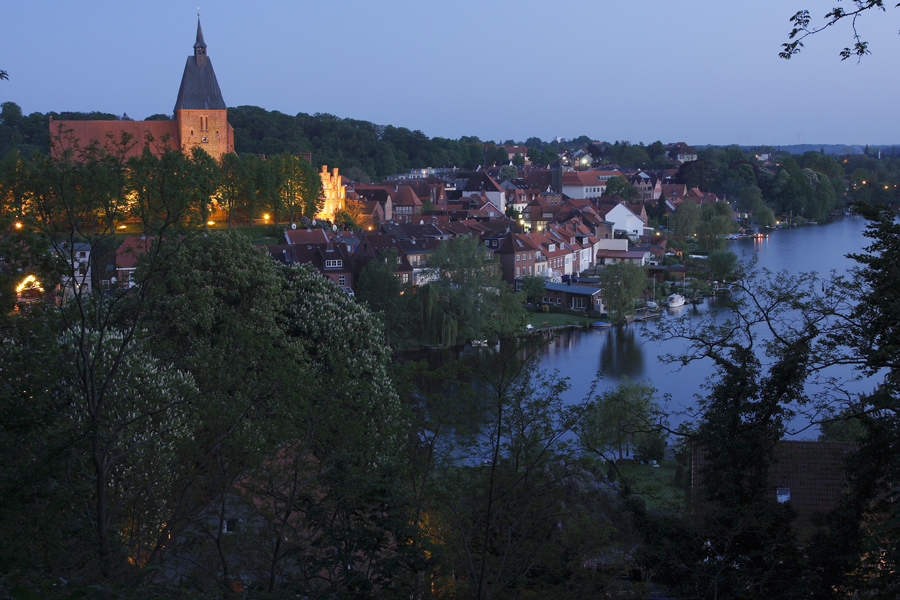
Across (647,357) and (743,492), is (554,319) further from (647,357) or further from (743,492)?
(743,492)

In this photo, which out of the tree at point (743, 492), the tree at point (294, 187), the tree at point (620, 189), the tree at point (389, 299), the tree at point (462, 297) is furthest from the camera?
the tree at point (620, 189)

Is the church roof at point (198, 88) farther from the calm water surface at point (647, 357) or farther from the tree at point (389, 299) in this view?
the calm water surface at point (647, 357)

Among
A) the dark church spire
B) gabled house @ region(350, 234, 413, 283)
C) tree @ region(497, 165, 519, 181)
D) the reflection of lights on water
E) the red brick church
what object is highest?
the dark church spire

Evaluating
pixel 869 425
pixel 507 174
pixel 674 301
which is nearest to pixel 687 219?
pixel 674 301

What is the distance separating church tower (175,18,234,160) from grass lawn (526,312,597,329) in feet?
41.3

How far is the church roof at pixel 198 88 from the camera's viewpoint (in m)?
25.4

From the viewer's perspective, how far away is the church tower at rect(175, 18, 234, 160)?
25.4 metres

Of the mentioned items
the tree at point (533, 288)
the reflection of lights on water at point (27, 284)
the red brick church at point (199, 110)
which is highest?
the red brick church at point (199, 110)

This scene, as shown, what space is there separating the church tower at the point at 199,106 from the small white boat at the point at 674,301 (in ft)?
49.0

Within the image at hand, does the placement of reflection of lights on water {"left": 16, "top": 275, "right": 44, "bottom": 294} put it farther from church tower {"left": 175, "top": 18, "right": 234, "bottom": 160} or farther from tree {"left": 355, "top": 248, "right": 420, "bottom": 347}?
church tower {"left": 175, "top": 18, "right": 234, "bottom": 160}

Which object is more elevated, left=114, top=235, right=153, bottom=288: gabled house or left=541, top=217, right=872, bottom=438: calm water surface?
left=114, top=235, right=153, bottom=288: gabled house

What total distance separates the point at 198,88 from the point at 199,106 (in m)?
0.60

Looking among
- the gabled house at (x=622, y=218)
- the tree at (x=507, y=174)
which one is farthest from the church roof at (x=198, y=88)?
the tree at (x=507, y=174)

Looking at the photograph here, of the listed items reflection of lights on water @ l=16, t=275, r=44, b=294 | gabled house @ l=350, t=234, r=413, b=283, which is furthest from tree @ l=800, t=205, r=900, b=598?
gabled house @ l=350, t=234, r=413, b=283
